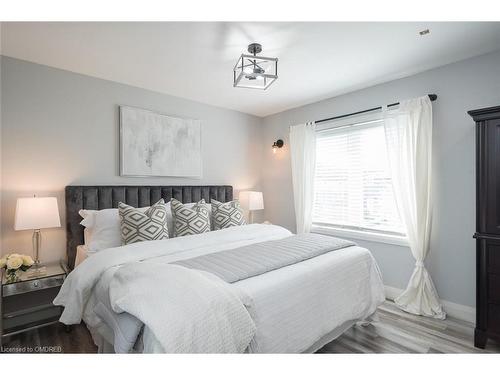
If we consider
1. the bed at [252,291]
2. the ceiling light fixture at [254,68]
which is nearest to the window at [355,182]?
the bed at [252,291]

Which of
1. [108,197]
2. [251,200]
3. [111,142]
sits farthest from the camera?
[251,200]

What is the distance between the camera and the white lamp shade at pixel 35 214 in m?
2.15

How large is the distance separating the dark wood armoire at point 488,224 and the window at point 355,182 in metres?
0.91

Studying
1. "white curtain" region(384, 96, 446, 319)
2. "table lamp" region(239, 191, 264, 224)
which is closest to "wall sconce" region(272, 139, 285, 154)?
"table lamp" region(239, 191, 264, 224)

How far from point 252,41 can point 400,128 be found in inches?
70.9

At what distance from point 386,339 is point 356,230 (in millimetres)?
1376

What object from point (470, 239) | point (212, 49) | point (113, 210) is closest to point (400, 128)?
point (470, 239)

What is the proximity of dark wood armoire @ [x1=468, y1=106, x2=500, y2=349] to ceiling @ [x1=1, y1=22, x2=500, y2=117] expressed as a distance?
2.48 ft

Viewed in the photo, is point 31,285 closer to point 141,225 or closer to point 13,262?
point 13,262

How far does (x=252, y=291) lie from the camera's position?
4.66 feet

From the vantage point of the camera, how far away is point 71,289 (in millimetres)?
1718

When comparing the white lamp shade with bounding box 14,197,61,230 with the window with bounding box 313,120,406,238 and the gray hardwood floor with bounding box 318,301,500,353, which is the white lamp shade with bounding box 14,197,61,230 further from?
the window with bounding box 313,120,406,238

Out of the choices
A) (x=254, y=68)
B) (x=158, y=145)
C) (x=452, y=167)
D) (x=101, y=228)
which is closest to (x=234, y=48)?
(x=254, y=68)
